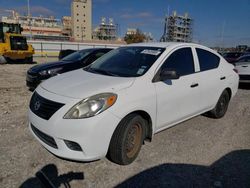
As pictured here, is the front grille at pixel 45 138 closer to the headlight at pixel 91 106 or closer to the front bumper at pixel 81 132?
the front bumper at pixel 81 132

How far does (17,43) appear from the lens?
16547mm

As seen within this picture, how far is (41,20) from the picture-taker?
101 meters

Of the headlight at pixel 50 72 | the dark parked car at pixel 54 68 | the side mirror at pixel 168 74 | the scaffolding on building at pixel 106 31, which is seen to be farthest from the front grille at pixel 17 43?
the scaffolding on building at pixel 106 31

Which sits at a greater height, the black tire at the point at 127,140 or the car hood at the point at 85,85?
the car hood at the point at 85,85

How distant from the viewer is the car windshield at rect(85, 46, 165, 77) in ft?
10.5

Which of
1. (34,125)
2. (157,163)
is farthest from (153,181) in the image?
(34,125)

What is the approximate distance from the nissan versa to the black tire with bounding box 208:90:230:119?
1.69 ft

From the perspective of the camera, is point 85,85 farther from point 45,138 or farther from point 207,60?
point 207,60

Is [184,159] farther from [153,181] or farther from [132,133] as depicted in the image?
[132,133]

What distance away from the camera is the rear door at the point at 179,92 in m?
3.13

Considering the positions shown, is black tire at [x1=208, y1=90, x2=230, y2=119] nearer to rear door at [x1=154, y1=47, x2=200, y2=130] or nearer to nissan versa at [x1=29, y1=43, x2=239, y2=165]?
nissan versa at [x1=29, y1=43, x2=239, y2=165]

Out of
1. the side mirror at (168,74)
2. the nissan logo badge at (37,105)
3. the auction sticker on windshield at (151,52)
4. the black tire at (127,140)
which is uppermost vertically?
the auction sticker on windshield at (151,52)

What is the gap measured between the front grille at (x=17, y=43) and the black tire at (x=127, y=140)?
16.5 m

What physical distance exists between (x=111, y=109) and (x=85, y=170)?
3.08 ft
